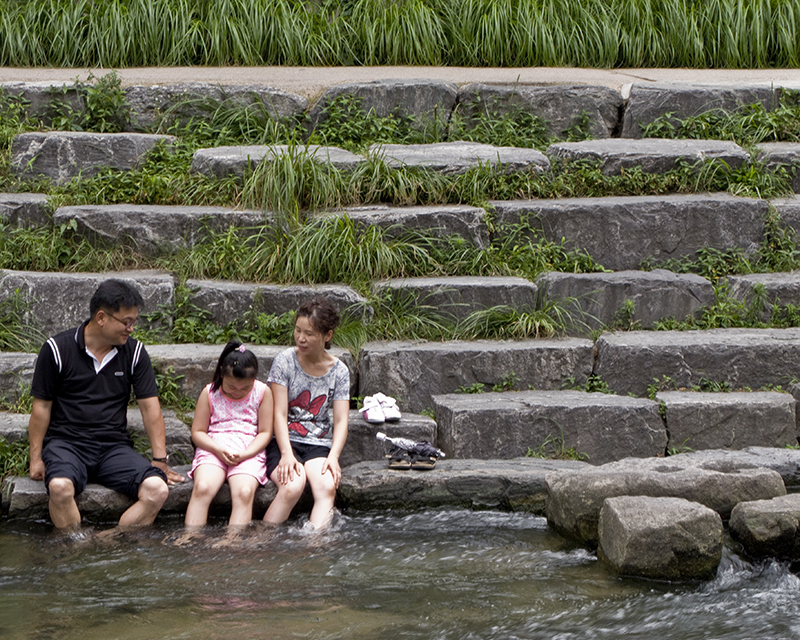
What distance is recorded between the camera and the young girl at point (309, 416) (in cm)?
403

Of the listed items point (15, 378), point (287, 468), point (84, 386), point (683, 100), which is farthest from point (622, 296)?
point (15, 378)

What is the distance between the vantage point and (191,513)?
397cm

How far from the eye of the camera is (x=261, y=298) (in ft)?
17.1

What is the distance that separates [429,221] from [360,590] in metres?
3.07

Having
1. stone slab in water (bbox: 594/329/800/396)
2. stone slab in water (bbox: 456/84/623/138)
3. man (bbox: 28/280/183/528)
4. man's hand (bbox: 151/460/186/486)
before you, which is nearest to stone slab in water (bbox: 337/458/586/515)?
man's hand (bbox: 151/460/186/486)

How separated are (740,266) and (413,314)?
252 centimetres

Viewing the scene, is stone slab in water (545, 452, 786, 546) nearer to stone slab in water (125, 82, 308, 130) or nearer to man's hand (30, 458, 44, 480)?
man's hand (30, 458, 44, 480)

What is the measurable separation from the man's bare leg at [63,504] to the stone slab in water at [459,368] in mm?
1754

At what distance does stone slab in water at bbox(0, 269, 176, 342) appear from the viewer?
201 inches

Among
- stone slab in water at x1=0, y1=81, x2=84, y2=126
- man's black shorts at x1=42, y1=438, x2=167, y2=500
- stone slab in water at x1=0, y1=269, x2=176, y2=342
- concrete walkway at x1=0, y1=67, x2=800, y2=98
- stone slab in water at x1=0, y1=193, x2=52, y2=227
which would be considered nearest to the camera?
man's black shorts at x1=42, y1=438, x2=167, y2=500

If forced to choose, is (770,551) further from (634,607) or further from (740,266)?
(740,266)

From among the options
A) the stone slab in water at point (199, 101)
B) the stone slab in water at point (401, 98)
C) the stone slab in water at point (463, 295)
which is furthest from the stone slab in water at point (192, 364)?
the stone slab in water at point (401, 98)

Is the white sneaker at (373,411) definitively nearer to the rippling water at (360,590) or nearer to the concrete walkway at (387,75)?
the rippling water at (360,590)

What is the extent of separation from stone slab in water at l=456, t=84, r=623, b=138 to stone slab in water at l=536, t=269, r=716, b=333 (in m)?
2.37
